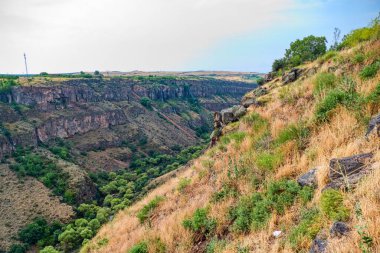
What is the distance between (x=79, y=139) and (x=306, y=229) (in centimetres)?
10619

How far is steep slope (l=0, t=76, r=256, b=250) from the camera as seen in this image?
210 ft

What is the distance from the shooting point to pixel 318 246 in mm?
3887

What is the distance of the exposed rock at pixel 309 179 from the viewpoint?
17.8 ft

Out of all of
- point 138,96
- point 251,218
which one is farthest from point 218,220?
point 138,96

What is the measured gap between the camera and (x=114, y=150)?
Result: 106188 millimetres

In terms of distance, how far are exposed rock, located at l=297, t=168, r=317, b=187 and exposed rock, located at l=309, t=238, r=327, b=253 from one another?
1533 millimetres

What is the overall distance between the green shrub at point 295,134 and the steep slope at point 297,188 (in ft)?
0.08

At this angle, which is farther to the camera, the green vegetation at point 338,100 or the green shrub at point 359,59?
the green shrub at point 359,59

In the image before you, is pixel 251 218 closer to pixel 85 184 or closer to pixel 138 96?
pixel 85 184

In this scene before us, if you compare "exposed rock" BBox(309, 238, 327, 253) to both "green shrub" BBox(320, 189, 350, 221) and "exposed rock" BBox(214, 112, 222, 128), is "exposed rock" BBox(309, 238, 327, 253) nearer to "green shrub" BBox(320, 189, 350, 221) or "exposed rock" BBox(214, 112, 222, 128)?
"green shrub" BBox(320, 189, 350, 221)

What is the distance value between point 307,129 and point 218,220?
9.77 ft

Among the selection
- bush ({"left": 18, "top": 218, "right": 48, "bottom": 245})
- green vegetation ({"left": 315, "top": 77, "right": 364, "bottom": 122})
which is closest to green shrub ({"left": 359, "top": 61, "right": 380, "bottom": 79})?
green vegetation ({"left": 315, "top": 77, "right": 364, "bottom": 122})

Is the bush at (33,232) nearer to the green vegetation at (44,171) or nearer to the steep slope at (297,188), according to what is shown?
the green vegetation at (44,171)

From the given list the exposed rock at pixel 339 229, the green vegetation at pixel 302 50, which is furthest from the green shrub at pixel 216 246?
the green vegetation at pixel 302 50
